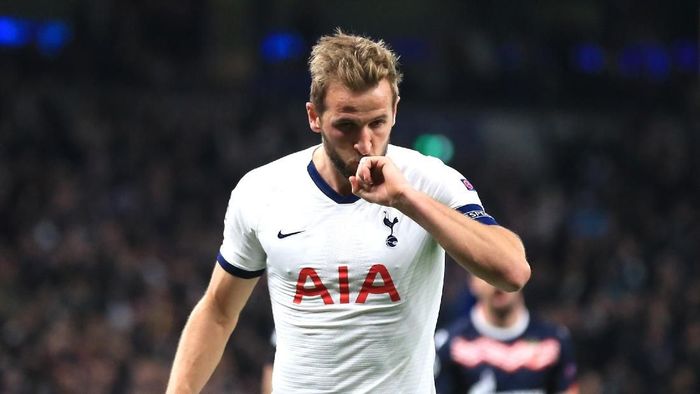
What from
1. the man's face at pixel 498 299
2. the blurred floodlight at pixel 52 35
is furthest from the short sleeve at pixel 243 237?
the blurred floodlight at pixel 52 35

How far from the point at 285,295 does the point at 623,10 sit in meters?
16.3

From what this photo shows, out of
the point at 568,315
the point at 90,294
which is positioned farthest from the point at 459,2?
the point at 90,294

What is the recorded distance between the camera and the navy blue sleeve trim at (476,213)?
11.1 feet

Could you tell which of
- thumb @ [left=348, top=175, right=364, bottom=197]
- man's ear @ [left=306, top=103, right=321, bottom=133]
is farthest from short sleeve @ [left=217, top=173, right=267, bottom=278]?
thumb @ [left=348, top=175, right=364, bottom=197]

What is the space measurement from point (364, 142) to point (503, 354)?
352cm

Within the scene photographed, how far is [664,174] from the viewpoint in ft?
56.1

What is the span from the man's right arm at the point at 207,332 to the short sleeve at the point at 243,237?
41 millimetres

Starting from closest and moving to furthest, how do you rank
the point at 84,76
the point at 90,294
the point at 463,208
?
the point at 463,208 → the point at 90,294 → the point at 84,76

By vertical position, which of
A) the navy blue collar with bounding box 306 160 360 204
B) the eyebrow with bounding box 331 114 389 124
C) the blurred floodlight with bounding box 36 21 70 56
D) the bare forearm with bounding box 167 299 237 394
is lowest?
the bare forearm with bounding box 167 299 237 394

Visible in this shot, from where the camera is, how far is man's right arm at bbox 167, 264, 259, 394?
3.87 m

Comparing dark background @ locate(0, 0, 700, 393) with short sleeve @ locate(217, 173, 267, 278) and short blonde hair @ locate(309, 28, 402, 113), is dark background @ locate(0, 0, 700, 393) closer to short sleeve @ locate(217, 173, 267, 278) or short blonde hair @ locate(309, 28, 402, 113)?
short sleeve @ locate(217, 173, 267, 278)

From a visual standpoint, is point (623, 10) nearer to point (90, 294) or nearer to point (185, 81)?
point (185, 81)

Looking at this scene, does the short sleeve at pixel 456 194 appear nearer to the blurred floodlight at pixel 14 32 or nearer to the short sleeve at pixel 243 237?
the short sleeve at pixel 243 237

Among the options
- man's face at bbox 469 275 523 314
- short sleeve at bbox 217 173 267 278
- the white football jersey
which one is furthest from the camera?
man's face at bbox 469 275 523 314
